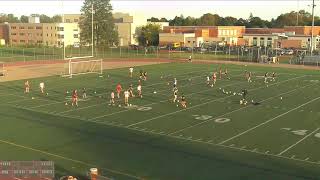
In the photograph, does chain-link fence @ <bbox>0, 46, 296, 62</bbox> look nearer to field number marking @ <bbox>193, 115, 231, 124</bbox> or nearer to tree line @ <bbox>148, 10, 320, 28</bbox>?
field number marking @ <bbox>193, 115, 231, 124</bbox>

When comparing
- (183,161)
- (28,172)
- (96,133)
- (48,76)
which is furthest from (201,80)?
(28,172)

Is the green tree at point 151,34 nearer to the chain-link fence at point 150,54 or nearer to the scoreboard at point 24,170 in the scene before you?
the chain-link fence at point 150,54

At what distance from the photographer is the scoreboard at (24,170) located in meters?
11.9

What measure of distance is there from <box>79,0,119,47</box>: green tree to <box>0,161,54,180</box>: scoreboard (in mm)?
67109

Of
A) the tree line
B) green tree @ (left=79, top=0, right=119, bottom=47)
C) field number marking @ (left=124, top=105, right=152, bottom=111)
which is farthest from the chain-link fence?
the tree line

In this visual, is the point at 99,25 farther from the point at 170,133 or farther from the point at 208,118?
the point at 170,133

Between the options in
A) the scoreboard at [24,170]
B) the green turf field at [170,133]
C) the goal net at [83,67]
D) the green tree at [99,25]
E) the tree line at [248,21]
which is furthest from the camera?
the tree line at [248,21]

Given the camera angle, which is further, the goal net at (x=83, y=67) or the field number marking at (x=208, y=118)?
the goal net at (x=83, y=67)

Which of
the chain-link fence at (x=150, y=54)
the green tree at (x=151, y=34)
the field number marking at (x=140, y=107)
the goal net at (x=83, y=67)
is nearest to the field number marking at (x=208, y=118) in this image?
the field number marking at (x=140, y=107)

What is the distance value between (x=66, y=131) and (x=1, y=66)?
33532 mm

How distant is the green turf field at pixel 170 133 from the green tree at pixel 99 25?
44.5 metres

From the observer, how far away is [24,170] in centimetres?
1189

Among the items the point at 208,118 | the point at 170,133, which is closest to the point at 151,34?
the point at 208,118

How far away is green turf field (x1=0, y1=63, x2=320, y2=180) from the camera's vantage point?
619 inches
